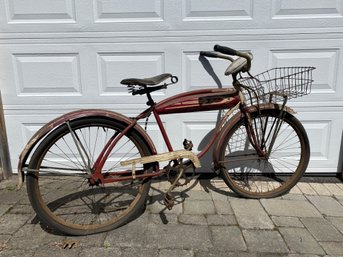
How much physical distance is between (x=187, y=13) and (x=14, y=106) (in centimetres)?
190

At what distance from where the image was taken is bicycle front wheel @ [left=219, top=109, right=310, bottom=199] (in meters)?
2.91

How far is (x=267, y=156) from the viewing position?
2947 mm

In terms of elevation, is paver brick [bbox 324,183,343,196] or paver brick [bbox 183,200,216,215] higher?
paver brick [bbox 183,200,216,215]

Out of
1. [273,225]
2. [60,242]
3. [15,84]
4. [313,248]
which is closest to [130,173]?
[60,242]

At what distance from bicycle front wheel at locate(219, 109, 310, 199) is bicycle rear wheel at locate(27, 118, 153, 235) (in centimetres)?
83

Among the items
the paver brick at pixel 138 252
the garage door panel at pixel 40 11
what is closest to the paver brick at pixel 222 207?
the paver brick at pixel 138 252

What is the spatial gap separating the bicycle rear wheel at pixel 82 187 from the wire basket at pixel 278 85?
42.6 inches

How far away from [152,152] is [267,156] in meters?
1.06

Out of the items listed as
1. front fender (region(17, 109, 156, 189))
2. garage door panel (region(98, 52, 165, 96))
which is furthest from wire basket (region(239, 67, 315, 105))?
front fender (region(17, 109, 156, 189))

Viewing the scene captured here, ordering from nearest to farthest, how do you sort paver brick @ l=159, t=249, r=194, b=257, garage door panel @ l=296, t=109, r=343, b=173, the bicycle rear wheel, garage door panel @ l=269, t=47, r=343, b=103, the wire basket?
paver brick @ l=159, t=249, r=194, b=257
the bicycle rear wheel
the wire basket
garage door panel @ l=269, t=47, r=343, b=103
garage door panel @ l=296, t=109, r=343, b=173

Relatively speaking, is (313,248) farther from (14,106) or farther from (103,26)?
(14,106)

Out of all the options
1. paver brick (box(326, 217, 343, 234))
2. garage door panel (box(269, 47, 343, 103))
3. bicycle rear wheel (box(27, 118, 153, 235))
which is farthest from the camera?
garage door panel (box(269, 47, 343, 103))

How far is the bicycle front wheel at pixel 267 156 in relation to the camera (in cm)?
291

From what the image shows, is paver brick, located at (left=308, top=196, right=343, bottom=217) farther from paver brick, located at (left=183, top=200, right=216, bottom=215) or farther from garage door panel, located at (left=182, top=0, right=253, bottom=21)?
garage door panel, located at (left=182, top=0, right=253, bottom=21)
